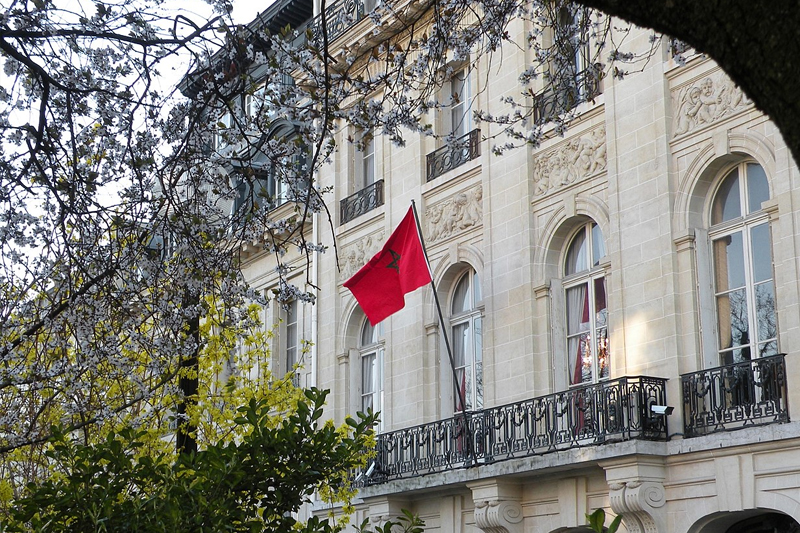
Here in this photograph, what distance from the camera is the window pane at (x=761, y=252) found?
15922 millimetres

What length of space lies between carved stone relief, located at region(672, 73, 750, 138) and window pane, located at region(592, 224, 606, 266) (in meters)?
2.41

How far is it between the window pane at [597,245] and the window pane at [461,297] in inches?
144

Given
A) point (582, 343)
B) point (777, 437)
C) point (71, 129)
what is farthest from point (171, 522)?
point (582, 343)

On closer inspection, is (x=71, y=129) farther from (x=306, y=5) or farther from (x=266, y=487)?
(x=306, y=5)

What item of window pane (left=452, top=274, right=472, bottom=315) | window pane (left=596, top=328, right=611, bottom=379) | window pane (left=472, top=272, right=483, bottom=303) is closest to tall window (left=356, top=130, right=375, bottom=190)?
window pane (left=452, top=274, right=472, bottom=315)

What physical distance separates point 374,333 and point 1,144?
1610cm

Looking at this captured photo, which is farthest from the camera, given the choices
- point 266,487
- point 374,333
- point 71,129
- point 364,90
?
point 374,333

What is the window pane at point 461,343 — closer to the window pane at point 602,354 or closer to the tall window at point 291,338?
the window pane at point 602,354

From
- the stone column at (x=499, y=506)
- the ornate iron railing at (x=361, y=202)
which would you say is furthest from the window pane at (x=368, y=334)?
the stone column at (x=499, y=506)

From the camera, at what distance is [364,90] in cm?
929

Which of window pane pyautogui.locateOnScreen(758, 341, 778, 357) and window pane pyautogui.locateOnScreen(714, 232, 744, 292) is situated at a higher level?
window pane pyautogui.locateOnScreen(714, 232, 744, 292)

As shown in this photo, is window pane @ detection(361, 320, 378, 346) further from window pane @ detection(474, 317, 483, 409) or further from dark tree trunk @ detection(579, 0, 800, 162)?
dark tree trunk @ detection(579, 0, 800, 162)

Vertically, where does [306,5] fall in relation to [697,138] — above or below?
above

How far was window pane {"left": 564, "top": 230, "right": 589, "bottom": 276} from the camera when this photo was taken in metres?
19.5
